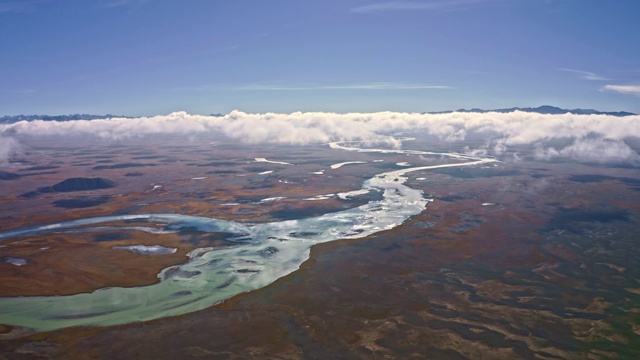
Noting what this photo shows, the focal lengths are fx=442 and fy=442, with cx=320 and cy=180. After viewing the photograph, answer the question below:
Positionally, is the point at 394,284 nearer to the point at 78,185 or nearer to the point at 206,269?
the point at 206,269

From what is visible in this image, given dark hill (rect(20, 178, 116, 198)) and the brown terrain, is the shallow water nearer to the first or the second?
the brown terrain

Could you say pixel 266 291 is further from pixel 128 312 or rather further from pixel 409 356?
pixel 409 356

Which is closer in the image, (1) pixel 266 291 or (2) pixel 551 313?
(2) pixel 551 313

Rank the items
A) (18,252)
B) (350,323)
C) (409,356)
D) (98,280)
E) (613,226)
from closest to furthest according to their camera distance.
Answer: (409,356) → (350,323) → (98,280) → (18,252) → (613,226)

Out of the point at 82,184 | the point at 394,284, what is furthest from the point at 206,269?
the point at 82,184

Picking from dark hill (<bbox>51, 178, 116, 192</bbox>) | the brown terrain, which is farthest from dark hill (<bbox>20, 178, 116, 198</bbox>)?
the brown terrain

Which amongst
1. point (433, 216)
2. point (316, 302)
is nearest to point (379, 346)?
point (316, 302)

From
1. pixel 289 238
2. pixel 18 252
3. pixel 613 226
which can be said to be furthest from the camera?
pixel 613 226

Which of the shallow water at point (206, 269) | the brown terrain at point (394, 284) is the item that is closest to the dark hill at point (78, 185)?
the brown terrain at point (394, 284)
